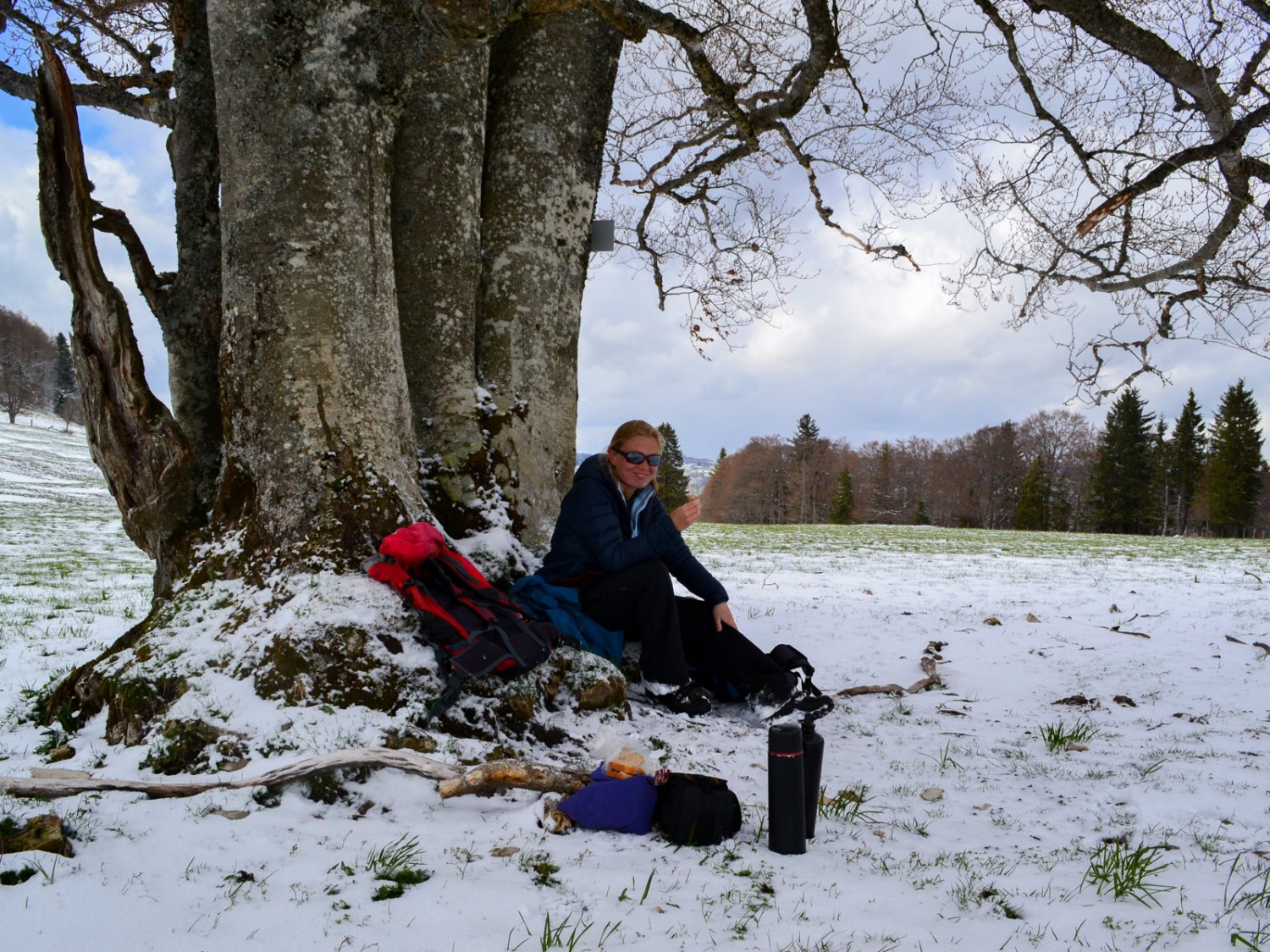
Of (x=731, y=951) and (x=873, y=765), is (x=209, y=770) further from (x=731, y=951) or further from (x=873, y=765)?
(x=873, y=765)

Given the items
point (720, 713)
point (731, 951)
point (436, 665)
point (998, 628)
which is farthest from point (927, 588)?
point (731, 951)

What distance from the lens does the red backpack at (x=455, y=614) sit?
3240 millimetres

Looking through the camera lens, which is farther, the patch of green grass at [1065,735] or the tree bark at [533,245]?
the tree bark at [533,245]

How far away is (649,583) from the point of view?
4.21m

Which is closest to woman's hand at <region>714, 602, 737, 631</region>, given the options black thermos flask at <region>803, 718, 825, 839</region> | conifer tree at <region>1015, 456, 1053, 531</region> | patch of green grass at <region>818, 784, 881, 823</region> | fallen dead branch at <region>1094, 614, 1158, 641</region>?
patch of green grass at <region>818, 784, 881, 823</region>

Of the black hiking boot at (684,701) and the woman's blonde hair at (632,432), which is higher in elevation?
the woman's blonde hair at (632,432)

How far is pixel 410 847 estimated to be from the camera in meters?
2.32

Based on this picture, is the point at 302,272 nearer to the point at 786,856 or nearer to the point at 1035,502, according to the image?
the point at 786,856

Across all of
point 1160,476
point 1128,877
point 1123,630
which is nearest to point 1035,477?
point 1160,476

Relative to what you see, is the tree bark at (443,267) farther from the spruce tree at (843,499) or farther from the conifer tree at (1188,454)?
the spruce tree at (843,499)

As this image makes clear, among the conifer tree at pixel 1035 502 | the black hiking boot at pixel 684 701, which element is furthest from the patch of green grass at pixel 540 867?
the conifer tree at pixel 1035 502

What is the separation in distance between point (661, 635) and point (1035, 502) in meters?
63.4

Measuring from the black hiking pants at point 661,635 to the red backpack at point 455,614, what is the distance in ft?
2.45

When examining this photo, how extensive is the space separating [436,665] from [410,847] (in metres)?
1.09
